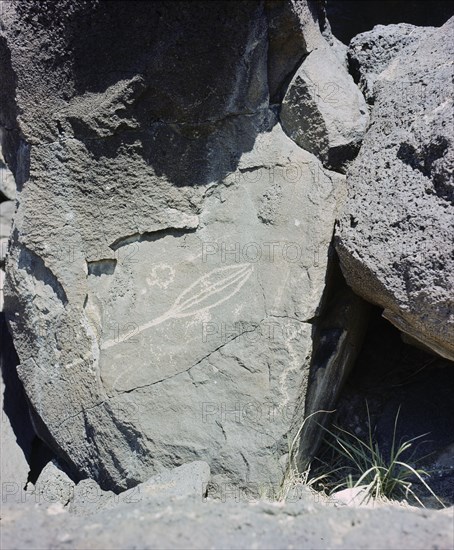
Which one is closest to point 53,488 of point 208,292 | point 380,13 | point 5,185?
point 208,292

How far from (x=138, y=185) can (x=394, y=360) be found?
1.38 metres

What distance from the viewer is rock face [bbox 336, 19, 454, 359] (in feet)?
6.54

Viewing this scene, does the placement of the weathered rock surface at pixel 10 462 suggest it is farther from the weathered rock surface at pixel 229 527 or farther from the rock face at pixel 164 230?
the weathered rock surface at pixel 229 527

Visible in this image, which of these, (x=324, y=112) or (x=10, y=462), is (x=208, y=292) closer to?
(x=324, y=112)

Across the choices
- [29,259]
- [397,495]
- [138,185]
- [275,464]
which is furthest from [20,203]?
[397,495]

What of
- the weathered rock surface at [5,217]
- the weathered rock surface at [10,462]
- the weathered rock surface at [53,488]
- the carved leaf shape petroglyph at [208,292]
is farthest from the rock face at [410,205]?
the weathered rock surface at [5,217]

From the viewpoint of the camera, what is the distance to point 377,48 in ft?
8.32

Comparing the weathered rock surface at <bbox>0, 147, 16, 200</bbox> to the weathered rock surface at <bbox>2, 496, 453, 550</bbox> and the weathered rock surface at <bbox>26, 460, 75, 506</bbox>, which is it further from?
the weathered rock surface at <bbox>2, 496, 453, 550</bbox>

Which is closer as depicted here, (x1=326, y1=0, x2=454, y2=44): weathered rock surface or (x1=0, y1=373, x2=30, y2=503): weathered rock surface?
(x1=0, y1=373, x2=30, y2=503): weathered rock surface

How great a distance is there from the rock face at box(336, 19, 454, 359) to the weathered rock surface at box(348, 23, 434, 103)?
14cm

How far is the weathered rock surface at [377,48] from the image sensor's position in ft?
8.19

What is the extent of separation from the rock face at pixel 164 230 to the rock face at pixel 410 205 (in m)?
0.14

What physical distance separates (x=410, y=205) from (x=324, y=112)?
0.52 m

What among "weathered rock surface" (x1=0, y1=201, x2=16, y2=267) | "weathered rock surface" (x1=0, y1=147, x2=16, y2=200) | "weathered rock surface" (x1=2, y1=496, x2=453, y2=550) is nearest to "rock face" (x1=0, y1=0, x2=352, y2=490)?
"weathered rock surface" (x1=2, y1=496, x2=453, y2=550)
